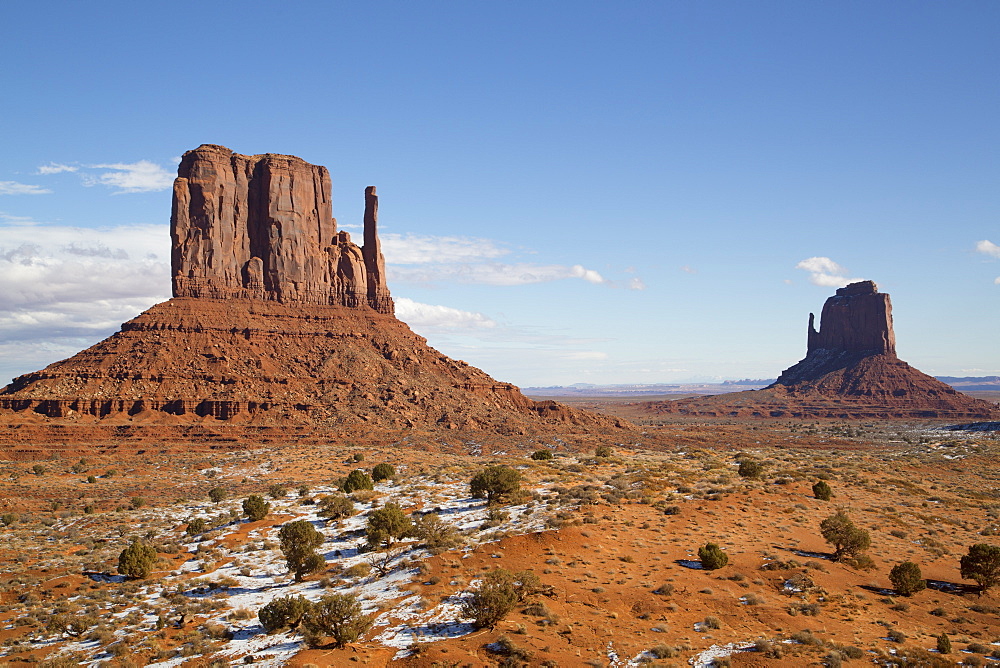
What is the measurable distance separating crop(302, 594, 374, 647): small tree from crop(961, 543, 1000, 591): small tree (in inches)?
718

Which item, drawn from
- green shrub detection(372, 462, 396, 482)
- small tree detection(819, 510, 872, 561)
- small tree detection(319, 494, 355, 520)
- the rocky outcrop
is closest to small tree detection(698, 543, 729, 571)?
small tree detection(819, 510, 872, 561)

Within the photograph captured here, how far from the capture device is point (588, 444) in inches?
2972

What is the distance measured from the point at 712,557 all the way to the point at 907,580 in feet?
18.0

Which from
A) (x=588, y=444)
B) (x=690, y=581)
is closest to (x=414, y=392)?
(x=588, y=444)

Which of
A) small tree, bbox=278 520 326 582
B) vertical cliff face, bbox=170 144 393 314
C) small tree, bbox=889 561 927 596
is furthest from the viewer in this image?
vertical cliff face, bbox=170 144 393 314

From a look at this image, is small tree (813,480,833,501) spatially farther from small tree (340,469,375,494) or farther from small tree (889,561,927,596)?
small tree (340,469,375,494)

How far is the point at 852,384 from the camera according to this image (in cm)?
15188

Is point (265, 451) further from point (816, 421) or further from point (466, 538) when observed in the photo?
point (816, 421)

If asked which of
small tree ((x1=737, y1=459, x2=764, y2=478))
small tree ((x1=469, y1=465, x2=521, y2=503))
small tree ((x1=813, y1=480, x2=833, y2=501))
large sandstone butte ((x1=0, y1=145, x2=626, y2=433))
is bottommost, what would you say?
small tree ((x1=813, y1=480, x2=833, y2=501))

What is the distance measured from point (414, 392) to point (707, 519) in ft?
199

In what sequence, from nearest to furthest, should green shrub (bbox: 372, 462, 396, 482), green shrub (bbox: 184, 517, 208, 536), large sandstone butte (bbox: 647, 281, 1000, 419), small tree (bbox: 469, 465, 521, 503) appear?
small tree (bbox: 469, 465, 521, 503), green shrub (bbox: 184, 517, 208, 536), green shrub (bbox: 372, 462, 396, 482), large sandstone butte (bbox: 647, 281, 1000, 419)

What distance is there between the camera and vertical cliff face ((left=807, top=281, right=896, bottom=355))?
15750 centimetres

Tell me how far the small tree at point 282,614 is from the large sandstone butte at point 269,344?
56.4 meters

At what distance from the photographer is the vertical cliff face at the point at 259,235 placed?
87938 millimetres
